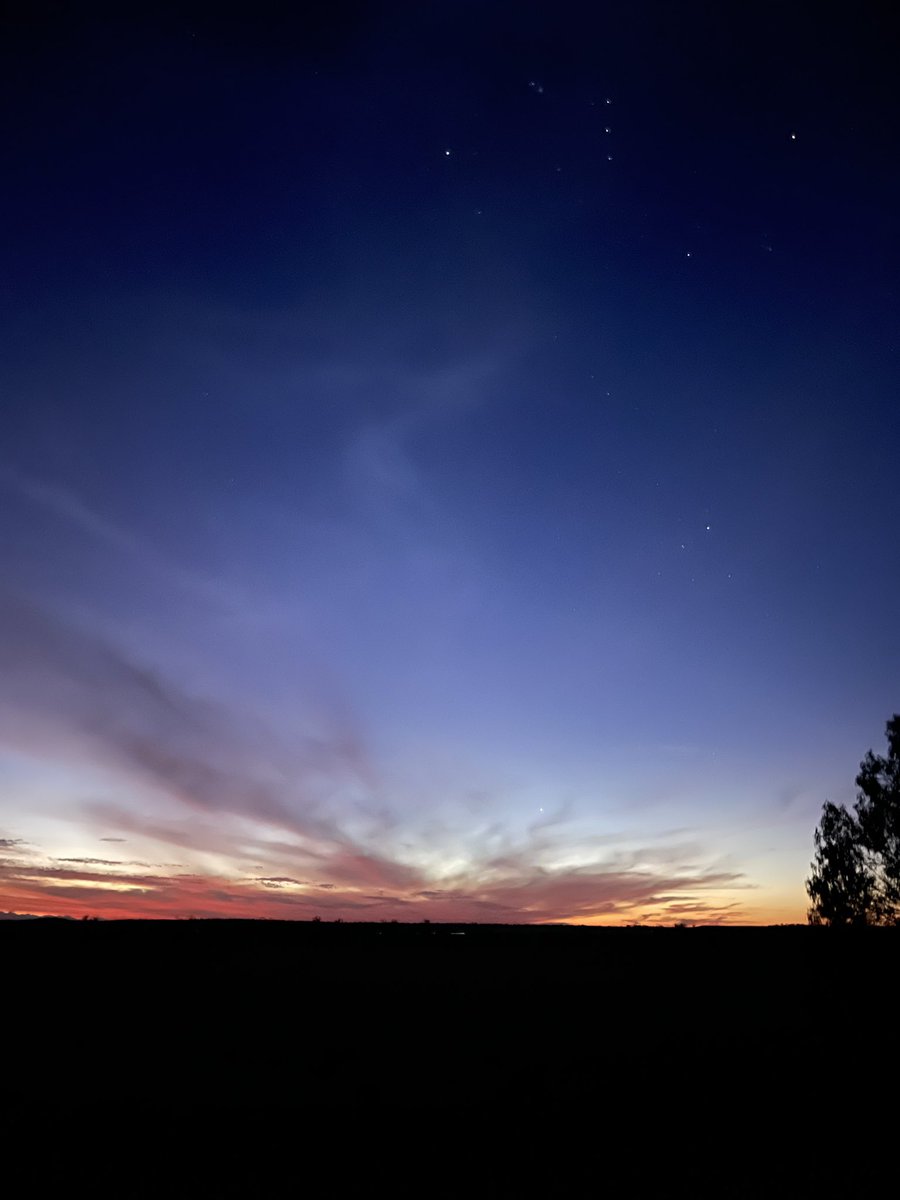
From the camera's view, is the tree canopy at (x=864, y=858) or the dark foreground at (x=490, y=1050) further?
the tree canopy at (x=864, y=858)

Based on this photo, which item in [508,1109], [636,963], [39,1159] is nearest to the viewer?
[39,1159]

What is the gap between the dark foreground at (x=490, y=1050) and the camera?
12625mm

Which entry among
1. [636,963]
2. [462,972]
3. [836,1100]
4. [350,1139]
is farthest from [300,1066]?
[636,963]

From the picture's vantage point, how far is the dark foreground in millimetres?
12625

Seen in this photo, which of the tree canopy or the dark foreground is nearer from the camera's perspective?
the dark foreground

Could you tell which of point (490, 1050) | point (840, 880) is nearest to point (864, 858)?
point (840, 880)

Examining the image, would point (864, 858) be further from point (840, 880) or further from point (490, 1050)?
point (490, 1050)

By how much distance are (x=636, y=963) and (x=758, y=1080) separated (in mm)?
32050

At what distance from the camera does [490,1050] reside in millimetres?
18609

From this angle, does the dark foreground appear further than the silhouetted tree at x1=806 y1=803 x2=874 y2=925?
No

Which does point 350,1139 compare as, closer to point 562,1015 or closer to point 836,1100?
point 836,1100

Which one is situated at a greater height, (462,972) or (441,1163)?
(441,1163)

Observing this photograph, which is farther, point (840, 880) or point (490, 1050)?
point (840, 880)

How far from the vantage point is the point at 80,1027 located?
20375 mm
